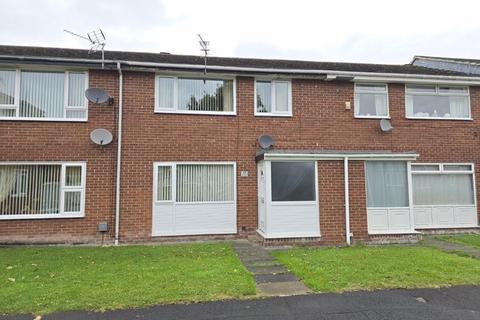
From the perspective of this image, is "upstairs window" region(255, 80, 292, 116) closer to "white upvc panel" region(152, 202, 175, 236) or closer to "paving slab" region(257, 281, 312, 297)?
"white upvc panel" region(152, 202, 175, 236)

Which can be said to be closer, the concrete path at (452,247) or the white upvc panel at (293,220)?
the concrete path at (452,247)

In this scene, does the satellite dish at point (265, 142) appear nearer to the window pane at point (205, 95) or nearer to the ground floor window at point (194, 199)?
the ground floor window at point (194, 199)

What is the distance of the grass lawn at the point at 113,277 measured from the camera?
15.7 ft

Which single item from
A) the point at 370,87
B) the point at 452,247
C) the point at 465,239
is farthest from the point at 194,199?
the point at 465,239

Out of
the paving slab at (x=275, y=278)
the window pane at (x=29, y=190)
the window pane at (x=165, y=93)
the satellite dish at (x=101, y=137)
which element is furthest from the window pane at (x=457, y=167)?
the window pane at (x=29, y=190)

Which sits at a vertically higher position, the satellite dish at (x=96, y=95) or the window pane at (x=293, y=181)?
the satellite dish at (x=96, y=95)

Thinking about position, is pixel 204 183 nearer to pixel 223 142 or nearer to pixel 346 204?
pixel 223 142

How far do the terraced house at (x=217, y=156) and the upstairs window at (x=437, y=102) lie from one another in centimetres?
27

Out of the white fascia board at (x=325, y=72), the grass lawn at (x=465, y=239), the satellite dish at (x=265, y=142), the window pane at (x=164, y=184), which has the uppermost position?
the white fascia board at (x=325, y=72)

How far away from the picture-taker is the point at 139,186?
9.57 m

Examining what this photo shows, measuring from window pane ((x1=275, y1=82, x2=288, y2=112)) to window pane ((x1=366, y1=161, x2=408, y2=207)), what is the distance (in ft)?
9.83

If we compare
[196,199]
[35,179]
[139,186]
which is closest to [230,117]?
[196,199]

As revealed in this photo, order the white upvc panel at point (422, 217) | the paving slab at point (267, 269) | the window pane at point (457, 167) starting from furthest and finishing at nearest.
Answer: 1. the window pane at point (457, 167)
2. the white upvc panel at point (422, 217)
3. the paving slab at point (267, 269)

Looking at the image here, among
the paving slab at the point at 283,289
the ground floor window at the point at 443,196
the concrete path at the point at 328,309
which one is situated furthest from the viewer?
the ground floor window at the point at 443,196
